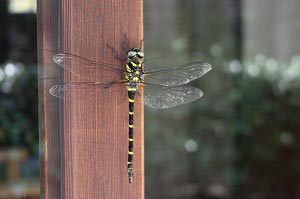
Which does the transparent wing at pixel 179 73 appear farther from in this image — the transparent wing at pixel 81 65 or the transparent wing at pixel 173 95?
the transparent wing at pixel 81 65

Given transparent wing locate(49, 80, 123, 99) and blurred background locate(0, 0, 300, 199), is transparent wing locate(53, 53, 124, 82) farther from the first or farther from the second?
blurred background locate(0, 0, 300, 199)

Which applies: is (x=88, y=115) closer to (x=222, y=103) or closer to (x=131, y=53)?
(x=131, y=53)

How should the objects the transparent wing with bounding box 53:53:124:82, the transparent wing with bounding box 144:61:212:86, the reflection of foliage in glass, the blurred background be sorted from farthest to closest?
1. the blurred background
2. the reflection of foliage in glass
3. the transparent wing with bounding box 144:61:212:86
4. the transparent wing with bounding box 53:53:124:82

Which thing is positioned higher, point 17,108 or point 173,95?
point 173,95

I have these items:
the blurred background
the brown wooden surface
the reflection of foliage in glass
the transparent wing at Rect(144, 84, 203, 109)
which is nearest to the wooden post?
the brown wooden surface

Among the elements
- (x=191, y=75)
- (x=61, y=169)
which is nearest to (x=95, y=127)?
(x=61, y=169)

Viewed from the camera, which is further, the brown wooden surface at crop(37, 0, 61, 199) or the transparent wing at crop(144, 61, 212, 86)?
the transparent wing at crop(144, 61, 212, 86)

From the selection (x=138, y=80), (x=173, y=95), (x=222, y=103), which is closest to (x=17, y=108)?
(x=222, y=103)
